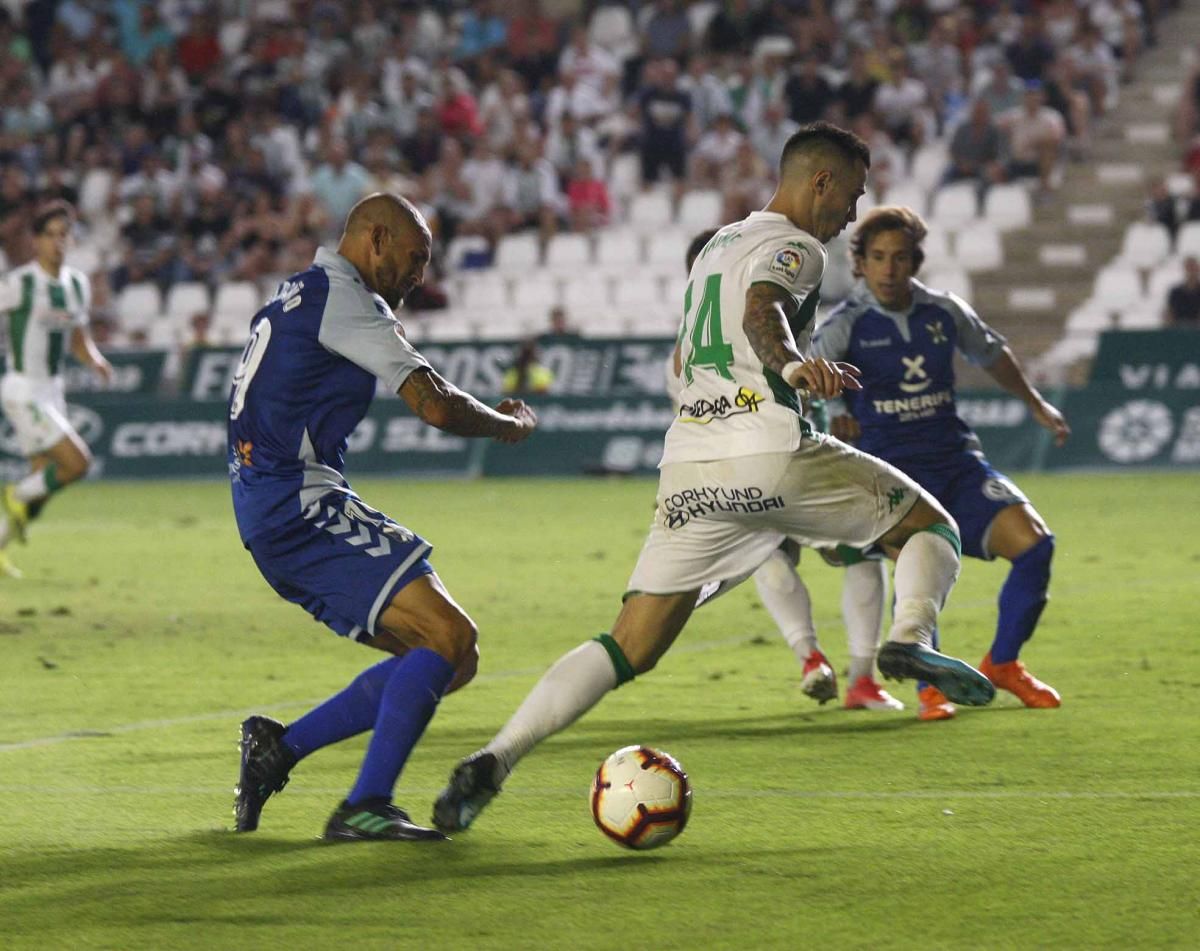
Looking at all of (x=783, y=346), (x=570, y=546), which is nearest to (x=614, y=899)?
(x=783, y=346)

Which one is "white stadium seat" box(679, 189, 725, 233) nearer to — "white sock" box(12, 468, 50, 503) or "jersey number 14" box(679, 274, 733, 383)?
"white sock" box(12, 468, 50, 503)

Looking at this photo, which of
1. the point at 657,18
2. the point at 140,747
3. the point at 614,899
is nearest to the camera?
the point at 614,899

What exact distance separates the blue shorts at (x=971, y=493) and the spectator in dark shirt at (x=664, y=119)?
60.3 ft

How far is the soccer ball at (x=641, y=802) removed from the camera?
18.1 feet

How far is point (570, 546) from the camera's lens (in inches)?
619

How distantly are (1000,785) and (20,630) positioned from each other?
257 inches

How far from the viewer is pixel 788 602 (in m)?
8.43

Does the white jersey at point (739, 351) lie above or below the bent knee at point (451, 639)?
above

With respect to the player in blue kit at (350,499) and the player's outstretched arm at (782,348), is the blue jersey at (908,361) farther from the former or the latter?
the player in blue kit at (350,499)

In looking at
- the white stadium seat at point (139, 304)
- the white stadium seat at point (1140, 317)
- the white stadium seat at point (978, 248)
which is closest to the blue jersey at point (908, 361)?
the white stadium seat at point (1140, 317)

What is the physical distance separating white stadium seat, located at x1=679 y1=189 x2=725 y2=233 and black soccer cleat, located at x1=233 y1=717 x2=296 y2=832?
64.5 ft

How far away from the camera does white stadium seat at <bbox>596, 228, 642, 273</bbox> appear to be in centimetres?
2577

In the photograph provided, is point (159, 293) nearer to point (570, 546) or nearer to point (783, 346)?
point (570, 546)

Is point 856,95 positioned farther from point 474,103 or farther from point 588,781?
point 588,781
